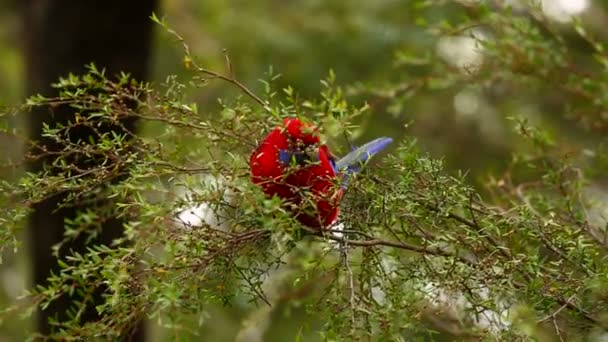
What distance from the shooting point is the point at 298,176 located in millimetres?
1099

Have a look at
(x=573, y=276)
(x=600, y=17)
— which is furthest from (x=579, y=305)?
(x=600, y=17)

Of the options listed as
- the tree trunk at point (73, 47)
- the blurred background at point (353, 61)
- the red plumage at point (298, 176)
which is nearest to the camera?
the red plumage at point (298, 176)

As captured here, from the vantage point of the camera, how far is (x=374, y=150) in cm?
124

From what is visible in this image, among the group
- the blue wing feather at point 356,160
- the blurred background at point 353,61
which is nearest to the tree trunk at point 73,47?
the blurred background at point 353,61

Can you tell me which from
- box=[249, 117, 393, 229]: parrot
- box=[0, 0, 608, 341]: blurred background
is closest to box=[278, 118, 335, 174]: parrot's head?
box=[249, 117, 393, 229]: parrot

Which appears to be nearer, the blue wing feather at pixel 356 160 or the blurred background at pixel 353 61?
the blue wing feather at pixel 356 160

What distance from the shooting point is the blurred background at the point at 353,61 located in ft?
11.1

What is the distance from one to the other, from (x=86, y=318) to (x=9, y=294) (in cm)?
367

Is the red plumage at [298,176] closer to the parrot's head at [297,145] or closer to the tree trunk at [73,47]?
the parrot's head at [297,145]

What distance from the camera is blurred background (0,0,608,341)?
3396 millimetres

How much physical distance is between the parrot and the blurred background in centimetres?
175

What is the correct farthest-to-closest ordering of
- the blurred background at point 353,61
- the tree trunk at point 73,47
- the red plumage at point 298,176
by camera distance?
the blurred background at point 353,61
the tree trunk at point 73,47
the red plumage at point 298,176

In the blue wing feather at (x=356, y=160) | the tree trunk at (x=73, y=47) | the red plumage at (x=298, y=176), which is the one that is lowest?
the blue wing feather at (x=356, y=160)

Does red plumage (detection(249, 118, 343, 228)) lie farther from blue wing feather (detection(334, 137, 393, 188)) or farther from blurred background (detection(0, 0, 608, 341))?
blurred background (detection(0, 0, 608, 341))
